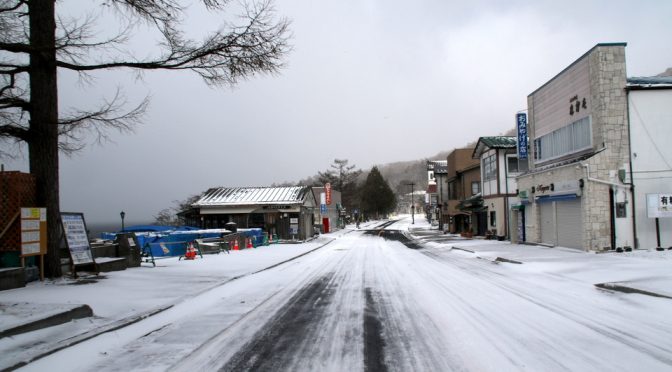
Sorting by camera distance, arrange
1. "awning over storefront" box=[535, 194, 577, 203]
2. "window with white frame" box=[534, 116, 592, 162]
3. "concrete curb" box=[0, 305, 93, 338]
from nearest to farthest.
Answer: "concrete curb" box=[0, 305, 93, 338], "awning over storefront" box=[535, 194, 577, 203], "window with white frame" box=[534, 116, 592, 162]

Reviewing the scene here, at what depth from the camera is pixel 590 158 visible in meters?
20.1

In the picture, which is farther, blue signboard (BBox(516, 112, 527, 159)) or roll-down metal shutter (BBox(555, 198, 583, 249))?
blue signboard (BBox(516, 112, 527, 159))

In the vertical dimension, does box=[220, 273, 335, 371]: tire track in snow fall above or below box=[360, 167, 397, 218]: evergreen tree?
below

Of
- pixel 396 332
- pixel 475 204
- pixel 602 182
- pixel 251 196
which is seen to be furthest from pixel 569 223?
pixel 251 196

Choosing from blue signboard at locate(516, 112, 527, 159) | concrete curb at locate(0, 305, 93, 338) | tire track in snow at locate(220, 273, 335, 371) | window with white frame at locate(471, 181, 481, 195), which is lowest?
tire track in snow at locate(220, 273, 335, 371)

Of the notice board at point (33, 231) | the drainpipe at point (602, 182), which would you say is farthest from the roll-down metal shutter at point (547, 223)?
the notice board at point (33, 231)

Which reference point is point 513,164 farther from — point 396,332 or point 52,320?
point 52,320

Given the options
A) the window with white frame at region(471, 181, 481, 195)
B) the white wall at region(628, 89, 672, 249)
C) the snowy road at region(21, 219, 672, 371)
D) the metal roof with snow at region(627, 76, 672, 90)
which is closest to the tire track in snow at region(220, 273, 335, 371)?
the snowy road at region(21, 219, 672, 371)

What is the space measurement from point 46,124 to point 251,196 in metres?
35.5

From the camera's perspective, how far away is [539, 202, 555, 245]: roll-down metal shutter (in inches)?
971

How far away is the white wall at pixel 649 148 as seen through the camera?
779 inches

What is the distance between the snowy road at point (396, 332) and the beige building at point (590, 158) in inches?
355

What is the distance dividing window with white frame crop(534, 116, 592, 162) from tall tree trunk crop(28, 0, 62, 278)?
798 inches

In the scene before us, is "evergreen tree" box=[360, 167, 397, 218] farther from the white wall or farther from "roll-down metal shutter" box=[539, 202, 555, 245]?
the white wall
